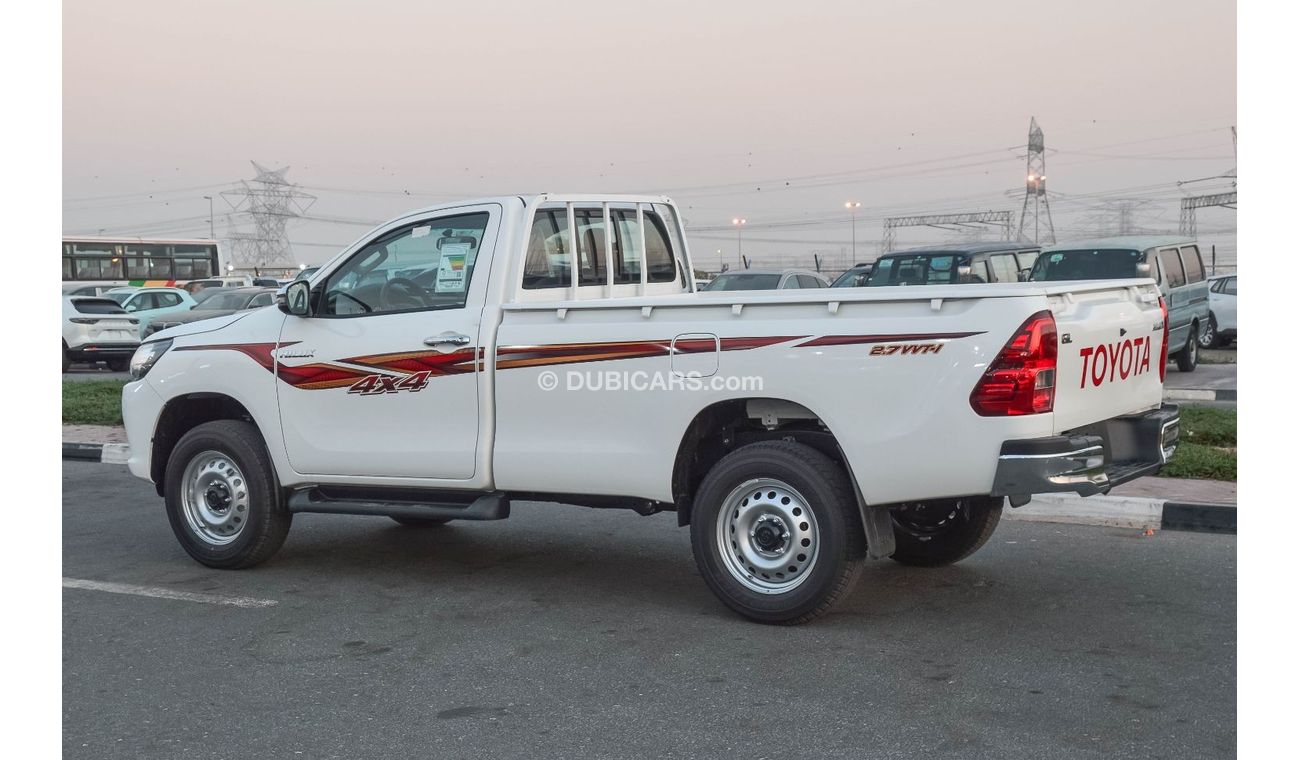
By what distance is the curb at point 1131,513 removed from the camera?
8141mm

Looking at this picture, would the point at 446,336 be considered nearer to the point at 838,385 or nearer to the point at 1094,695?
the point at 838,385

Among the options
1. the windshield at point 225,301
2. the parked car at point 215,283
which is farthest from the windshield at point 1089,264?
the parked car at point 215,283

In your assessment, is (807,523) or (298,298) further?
(298,298)

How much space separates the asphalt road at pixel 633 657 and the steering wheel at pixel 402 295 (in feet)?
4.85

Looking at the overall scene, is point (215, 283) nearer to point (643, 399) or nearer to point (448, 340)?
point (448, 340)

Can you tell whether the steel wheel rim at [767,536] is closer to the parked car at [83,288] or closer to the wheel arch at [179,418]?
the wheel arch at [179,418]

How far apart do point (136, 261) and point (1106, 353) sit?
159 ft

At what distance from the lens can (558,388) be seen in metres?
6.48

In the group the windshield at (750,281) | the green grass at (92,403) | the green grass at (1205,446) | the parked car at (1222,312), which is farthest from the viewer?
the parked car at (1222,312)

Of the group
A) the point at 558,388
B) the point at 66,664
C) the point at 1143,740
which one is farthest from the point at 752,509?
the point at 66,664

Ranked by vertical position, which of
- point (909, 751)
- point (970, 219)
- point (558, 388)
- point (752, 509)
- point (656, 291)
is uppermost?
point (970, 219)

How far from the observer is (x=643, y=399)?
6273 millimetres

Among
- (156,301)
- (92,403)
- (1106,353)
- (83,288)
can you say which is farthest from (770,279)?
(83,288)

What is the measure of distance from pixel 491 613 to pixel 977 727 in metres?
2.62
